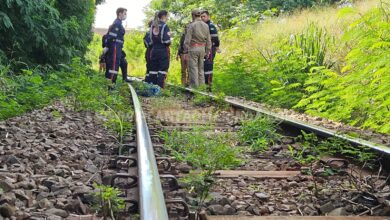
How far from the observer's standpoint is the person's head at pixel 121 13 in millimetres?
11242

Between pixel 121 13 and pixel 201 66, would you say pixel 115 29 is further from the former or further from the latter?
pixel 201 66

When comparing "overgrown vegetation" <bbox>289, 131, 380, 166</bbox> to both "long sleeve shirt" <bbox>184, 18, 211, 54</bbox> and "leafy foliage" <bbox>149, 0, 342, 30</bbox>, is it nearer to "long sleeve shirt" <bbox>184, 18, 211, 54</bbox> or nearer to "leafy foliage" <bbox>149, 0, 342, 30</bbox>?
"long sleeve shirt" <bbox>184, 18, 211, 54</bbox>

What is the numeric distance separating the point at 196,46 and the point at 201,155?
28.4 feet

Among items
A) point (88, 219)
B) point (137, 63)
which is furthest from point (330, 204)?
point (137, 63)

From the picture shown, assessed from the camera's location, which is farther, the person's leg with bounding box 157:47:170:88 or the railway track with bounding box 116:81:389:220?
the person's leg with bounding box 157:47:170:88

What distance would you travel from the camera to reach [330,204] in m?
2.82

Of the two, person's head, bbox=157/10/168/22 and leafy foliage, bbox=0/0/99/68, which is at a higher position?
person's head, bbox=157/10/168/22

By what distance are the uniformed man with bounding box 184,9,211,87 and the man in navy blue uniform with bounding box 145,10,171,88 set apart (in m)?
0.46

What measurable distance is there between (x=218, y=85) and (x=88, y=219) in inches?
411

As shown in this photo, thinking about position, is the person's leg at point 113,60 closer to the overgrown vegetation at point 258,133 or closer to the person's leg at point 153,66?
the person's leg at point 153,66

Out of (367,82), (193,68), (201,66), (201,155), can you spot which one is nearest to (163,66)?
(193,68)

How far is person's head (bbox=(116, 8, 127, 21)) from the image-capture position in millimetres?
11242

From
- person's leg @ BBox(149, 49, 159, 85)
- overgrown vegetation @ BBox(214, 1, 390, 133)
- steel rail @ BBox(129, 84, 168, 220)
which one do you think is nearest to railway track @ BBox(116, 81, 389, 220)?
steel rail @ BBox(129, 84, 168, 220)

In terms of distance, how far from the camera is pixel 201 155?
3.66 meters
